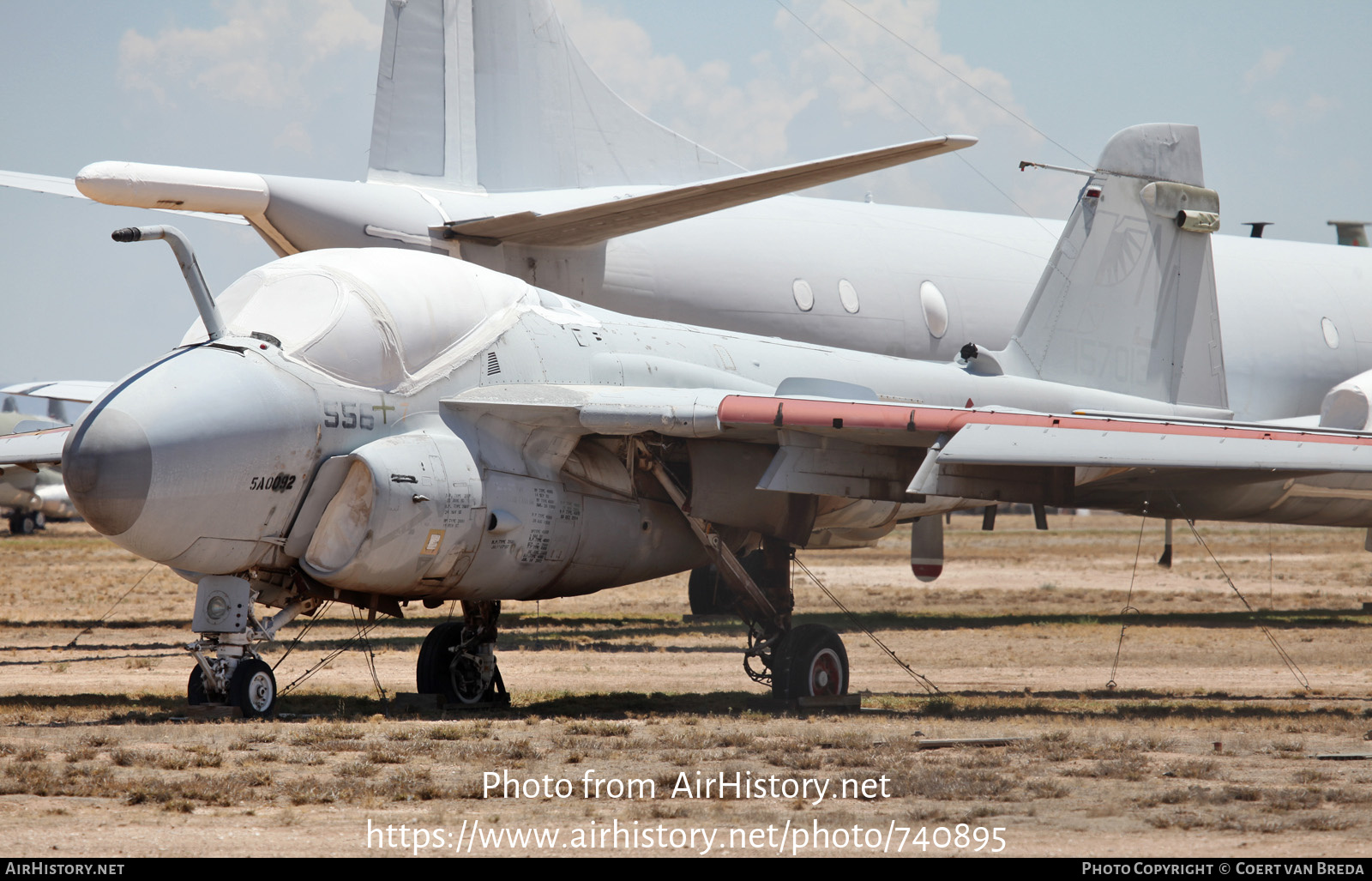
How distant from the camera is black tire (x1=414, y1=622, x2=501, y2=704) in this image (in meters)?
12.4

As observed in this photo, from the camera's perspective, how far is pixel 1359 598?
30125 millimetres

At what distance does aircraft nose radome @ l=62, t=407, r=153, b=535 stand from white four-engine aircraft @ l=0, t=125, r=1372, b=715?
1 cm

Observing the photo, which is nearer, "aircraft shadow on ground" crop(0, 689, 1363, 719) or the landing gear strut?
the landing gear strut

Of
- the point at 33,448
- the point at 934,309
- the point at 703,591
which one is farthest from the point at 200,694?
the point at 934,309

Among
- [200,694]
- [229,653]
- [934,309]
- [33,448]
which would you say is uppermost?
[934,309]

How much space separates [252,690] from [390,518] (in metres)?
1.54

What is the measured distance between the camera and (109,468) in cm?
930

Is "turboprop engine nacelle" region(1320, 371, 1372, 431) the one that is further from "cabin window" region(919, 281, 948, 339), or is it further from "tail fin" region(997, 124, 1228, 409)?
"cabin window" region(919, 281, 948, 339)

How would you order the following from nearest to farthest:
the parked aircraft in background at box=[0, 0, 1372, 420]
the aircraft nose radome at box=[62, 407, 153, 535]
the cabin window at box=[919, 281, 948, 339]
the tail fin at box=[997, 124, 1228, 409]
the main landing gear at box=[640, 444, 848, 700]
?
the aircraft nose radome at box=[62, 407, 153, 535] → the main landing gear at box=[640, 444, 848, 700] → the parked aircraft in background at box=[0, 0, 1372, 420] → the tail fin at box=[997, 124, 1228, 409] → the cabin window at box=[919, 281, 948, 339]

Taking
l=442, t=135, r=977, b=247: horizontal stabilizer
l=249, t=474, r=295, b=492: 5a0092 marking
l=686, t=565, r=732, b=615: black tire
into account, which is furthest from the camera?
l=686, t=565, r=732, b=615: black tire

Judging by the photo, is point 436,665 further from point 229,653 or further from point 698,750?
point 698,750

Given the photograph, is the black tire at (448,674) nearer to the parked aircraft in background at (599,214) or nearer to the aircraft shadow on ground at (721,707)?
the aircraft shadow on ground at (721,707)

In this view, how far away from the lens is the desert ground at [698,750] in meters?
6.79

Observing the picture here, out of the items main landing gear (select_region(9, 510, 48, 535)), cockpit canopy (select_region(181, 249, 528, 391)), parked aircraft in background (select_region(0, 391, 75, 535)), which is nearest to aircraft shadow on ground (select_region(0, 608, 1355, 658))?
cockpit canopy (select_region(181, 249, 528, 391))
